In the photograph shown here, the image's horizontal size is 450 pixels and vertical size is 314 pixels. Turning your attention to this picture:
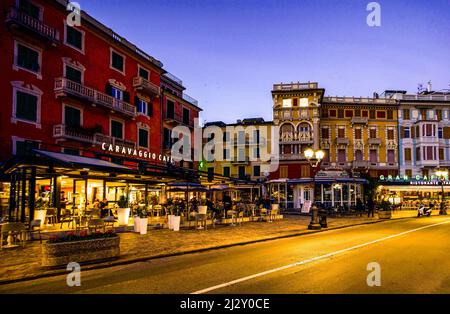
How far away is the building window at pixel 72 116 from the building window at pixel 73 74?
6.17ft

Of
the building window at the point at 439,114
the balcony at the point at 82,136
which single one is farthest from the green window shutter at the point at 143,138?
the building window at the point at 439,114

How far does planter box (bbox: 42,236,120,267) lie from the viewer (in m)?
8.98

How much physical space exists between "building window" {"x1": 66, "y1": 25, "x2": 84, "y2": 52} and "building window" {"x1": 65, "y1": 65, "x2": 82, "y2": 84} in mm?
1491

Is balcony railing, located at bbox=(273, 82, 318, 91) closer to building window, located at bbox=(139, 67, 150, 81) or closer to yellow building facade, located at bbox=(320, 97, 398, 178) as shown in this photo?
yellow building facade, located at bbox=(320, 97, 398, 178)

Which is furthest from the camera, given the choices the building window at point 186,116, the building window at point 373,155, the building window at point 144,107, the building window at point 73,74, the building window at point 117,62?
the building window at point 373,155

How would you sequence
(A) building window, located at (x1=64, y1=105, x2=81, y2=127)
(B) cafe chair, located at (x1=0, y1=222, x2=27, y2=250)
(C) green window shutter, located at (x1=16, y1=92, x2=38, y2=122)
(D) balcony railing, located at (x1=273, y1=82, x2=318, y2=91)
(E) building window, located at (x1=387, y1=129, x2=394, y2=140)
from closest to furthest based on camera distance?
(B) cafe chair, located at (x1=0, y1=222, x2=27, y2=250) < (C) green window shutter, located at (x1=16, y1=92, x2=38, y2=122) < (A) building window, located at (x1=64, y1=105, x2=81, y2=127) < (D) balcony railing, located at (x1=273, y1=82, x2=318, y2=91) < (E) building window, located at (x1=387, y1=129, x2=394, y2=140)

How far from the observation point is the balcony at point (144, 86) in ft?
97.3

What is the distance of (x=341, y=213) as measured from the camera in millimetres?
30453

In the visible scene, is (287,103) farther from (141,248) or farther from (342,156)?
(141,248)

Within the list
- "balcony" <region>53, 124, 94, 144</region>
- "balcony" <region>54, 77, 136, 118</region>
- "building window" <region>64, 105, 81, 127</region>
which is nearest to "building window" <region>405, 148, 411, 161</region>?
"balcony" <region>54, 77, 136, 118</region>

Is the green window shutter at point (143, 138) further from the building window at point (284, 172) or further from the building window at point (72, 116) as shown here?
the building window at point (284, 172)

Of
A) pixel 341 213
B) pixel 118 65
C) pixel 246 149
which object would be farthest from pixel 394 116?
pixel 118 65

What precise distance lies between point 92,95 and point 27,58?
4.56m
